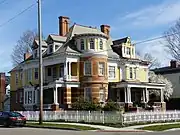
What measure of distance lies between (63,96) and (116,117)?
1941cm

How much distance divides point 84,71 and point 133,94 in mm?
9602

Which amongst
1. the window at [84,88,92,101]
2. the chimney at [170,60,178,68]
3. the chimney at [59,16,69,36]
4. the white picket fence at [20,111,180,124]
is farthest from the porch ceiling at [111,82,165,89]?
the white picket fence at [20,111,180,124]

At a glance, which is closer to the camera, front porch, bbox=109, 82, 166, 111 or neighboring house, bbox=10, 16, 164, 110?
neighboring house, bbox=10, 16, 164, 110

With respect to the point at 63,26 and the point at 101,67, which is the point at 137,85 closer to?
the point at 101,67

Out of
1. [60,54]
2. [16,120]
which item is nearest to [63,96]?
[60,54]

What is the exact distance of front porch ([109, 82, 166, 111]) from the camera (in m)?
52.2

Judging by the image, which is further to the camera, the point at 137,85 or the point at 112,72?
the point at 112,72

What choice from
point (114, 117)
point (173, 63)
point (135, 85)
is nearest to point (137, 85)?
point (135, 85)

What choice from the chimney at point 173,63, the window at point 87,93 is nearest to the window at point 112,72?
the window at point 87,93

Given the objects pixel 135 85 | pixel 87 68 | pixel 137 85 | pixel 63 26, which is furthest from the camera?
pixel 63 26

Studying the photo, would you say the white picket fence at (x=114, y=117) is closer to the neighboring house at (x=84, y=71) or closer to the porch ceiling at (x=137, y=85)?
the neighboring house at (x=84, y=71)

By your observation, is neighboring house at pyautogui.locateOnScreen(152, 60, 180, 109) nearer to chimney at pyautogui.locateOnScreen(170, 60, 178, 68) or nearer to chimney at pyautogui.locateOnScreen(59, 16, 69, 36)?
chimney at pyautogui.locateOnScreen(170, 60, 178, 68)

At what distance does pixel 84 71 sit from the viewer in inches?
2042

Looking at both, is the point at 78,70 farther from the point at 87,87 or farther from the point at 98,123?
the point at 98,123
